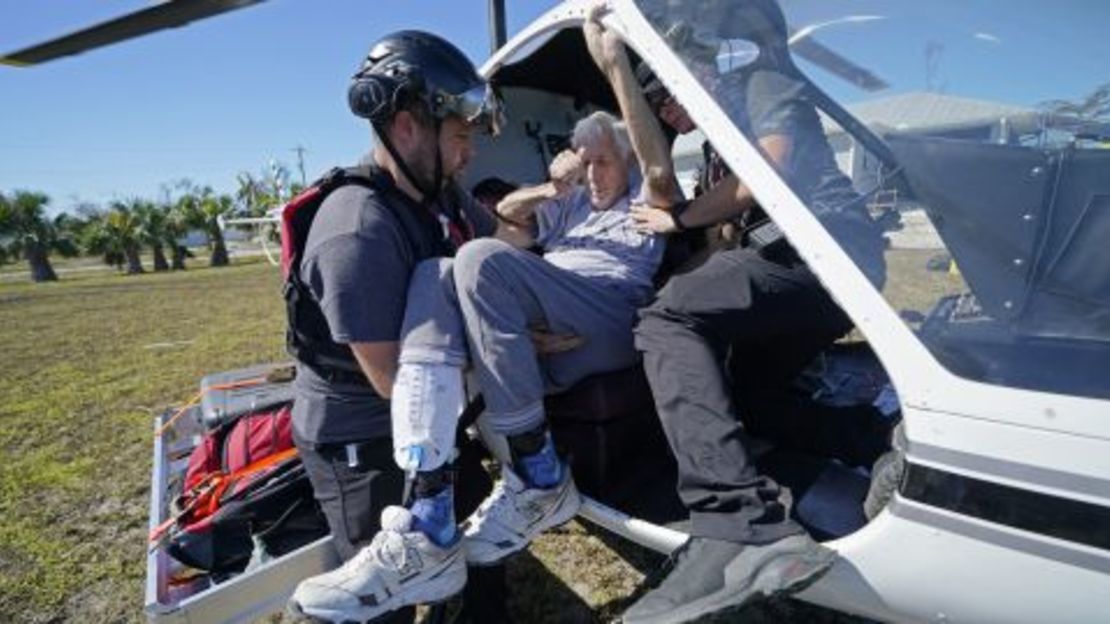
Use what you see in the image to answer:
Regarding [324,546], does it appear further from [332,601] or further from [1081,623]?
[1081,623]

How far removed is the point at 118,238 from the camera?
41500 millimetres

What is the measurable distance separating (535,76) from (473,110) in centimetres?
203

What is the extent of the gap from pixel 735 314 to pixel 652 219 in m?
0.58

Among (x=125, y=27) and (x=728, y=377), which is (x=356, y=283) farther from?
(x=125, y=27)

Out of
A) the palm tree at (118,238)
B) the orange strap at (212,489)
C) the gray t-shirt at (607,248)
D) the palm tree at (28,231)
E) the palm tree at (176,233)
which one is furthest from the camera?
the palm tree at (176,233)

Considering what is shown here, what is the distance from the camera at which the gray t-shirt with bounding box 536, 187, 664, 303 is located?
2.39 m

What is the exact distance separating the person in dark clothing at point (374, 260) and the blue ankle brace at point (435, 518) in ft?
0.95

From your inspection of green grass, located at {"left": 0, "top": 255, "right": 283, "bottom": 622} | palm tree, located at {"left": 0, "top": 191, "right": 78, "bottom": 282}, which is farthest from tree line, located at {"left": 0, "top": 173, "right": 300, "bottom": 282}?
green grass, located at {"left": 0, "top": 255, "right": 283, "bottom": 622}

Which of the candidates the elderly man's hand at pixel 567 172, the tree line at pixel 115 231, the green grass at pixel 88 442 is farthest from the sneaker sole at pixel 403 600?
the tree line at pixel 115 231

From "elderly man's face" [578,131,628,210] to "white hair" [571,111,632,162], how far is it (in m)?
0.01

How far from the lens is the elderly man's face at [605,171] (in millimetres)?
2592

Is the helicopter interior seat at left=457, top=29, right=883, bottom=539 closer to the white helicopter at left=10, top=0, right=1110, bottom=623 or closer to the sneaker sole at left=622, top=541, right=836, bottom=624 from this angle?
the white helicopter at left=10, top=0, right=1110, bottom=623

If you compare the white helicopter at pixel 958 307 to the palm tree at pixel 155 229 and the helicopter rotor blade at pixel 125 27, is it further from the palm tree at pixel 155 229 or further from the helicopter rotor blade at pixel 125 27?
the palm tree at pixel 155 229

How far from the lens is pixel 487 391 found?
6.34 feet
